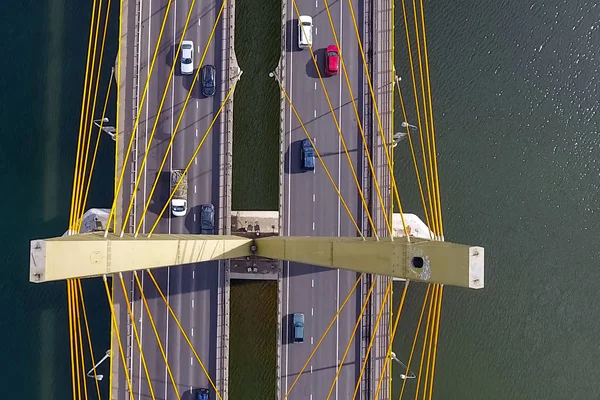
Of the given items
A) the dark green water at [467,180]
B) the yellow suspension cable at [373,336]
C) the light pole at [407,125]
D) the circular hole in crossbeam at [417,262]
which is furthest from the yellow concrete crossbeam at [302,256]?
the dark green water at [467,180]

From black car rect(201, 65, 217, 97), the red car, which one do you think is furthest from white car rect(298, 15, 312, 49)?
black car rect(201, 65, 217, 97)

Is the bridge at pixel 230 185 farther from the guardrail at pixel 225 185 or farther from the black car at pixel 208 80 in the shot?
the black car at pixel 208 80

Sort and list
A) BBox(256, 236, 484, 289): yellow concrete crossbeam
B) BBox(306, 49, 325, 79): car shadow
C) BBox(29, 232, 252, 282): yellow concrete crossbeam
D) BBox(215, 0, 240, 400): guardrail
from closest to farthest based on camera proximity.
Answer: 1. BBox(256, 236, 484, 289): yellow concrete crossbeam
2. BBox(29, 232, 252, 282): yellow concrete crossbeam
3. BBox(215, 0, 240, 400): guardrail
4. BBox(306, 49, 325, 79): car shadow

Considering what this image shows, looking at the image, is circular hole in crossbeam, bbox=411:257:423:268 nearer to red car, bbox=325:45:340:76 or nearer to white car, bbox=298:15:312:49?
red car, bbox=325:45:340:76

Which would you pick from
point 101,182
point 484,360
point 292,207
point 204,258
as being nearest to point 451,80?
point 292,207

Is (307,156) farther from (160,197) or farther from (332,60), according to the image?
(160,197)

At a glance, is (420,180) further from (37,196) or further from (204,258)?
(37,196)
